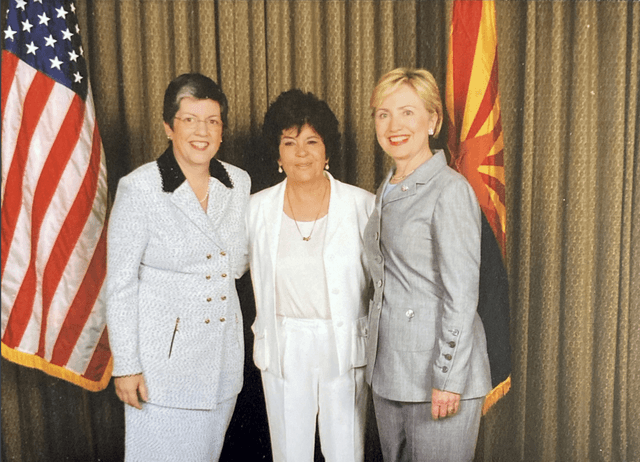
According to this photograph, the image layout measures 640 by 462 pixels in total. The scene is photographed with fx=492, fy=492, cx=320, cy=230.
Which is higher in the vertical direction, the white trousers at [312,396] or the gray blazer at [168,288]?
the gray blazer at [168,288]

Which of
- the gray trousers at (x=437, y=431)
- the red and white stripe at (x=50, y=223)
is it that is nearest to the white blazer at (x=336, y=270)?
the gray trousers at (x=437, y=431)

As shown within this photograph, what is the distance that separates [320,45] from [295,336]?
114 cm

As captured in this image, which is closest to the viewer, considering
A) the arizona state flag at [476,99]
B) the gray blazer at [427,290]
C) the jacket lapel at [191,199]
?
the gray blazer at [427,290]

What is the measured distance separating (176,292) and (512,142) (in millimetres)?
1453

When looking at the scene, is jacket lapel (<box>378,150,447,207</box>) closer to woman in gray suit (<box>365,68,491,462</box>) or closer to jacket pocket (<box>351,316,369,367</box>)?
woman in gray suit (<box>365,68,491,462</box>)

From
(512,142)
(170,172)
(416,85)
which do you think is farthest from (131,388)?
(512,142)

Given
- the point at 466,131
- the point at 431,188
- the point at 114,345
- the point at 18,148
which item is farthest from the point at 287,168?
the point at 18,148

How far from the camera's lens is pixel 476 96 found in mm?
1763

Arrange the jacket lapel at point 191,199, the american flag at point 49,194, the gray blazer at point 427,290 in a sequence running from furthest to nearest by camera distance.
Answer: the american flag at point 49,194, the jacket lapel at point 191,199, the gray blazer at point 427,290

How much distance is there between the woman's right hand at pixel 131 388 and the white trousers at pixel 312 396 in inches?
15.8

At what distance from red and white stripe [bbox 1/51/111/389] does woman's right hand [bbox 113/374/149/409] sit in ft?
1.23

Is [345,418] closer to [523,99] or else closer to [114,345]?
[114,345]

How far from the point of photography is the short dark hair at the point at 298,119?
1686mm

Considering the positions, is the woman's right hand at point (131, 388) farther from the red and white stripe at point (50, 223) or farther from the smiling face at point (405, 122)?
the smiling face at point (405, 122)
